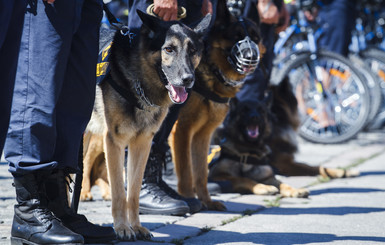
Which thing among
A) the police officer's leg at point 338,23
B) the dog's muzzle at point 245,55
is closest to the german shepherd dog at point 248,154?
the dog's muzzle at point 245,55

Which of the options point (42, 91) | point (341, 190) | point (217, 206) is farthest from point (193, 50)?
point (341, 190)

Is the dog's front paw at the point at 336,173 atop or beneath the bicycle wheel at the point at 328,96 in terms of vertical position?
beneath

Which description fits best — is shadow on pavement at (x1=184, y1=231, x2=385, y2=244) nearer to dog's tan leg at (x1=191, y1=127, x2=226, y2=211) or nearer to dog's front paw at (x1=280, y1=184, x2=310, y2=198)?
dog's tan leg at (x1=191, y1=127, x2=226, y2=211)

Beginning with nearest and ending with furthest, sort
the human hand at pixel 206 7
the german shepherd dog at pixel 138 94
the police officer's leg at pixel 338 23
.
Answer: the german shepherd dog at pixel 138 94 < the human hand at pixel 206 7 < the police officer's leg at pixel 338 23

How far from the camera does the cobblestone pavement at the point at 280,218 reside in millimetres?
3211

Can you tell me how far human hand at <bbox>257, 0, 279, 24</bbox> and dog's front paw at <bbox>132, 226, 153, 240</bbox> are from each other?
2.61 m

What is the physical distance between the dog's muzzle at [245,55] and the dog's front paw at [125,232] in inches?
64.2

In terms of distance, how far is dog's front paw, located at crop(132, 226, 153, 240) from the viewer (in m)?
3.13

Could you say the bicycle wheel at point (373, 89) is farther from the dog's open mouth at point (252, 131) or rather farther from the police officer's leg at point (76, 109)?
the police officer's leg at point (76, 109)

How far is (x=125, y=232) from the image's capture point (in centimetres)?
309

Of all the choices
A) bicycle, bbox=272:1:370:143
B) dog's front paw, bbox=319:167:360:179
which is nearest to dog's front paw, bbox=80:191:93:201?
dog's front paw, bbox=319:167:360:179

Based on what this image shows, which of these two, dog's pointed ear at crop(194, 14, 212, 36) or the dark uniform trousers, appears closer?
the dark uniform trousers

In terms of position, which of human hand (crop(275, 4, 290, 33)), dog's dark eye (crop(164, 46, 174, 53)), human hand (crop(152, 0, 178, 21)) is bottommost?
dog's dark eye (crop(164, 46, 174, 53))

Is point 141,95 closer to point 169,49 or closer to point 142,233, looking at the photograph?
point 169,49
